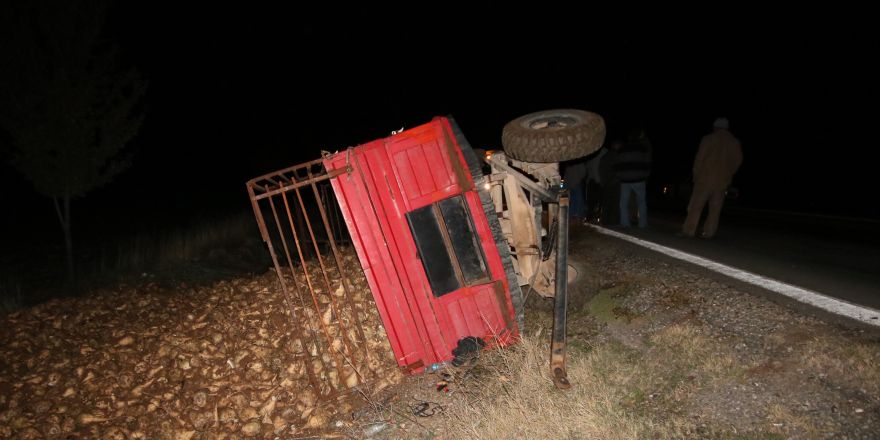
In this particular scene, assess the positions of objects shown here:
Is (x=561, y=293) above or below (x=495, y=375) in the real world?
above

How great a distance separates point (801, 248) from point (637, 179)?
2429mm

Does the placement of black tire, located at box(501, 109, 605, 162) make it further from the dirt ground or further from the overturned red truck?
the dirt ground

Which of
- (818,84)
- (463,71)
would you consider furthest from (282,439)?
(463,71)

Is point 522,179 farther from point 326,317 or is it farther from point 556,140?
point 326,317

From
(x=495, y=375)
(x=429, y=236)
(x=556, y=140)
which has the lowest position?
(x=495, y=375)

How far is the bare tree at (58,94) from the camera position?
8188 millimetres

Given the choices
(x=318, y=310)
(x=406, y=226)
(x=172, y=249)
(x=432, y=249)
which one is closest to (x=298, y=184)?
(x=406, y=226)

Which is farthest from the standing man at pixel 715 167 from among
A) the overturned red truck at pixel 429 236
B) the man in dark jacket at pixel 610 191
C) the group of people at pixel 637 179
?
the overturned red truck at pixel 429 236

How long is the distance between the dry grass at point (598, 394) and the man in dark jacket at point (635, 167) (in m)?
4.61

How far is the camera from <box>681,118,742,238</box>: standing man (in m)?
6.46

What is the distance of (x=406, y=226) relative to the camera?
166 inches

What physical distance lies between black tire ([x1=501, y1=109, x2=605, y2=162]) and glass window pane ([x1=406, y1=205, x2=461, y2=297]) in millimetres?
1018

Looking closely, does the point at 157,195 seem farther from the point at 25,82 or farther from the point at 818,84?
the point at 818,84

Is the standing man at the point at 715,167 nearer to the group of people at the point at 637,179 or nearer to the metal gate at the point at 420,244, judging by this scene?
the group of people at the point at 637,179
